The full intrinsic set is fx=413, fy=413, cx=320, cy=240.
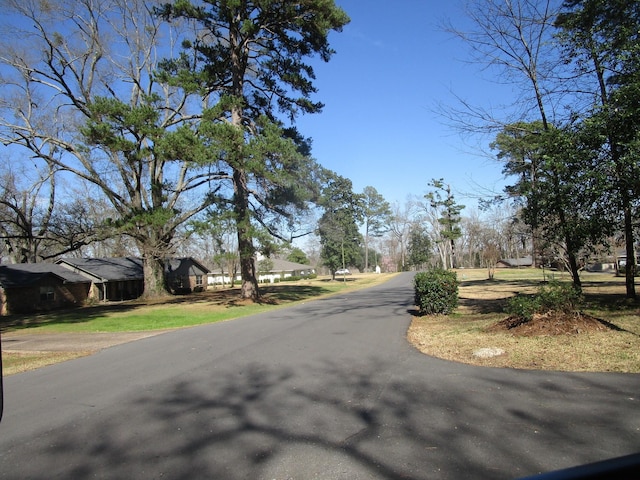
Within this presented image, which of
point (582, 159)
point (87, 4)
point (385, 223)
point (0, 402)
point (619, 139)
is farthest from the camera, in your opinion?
point (385, 223)

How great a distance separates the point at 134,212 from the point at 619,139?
69.1 ft

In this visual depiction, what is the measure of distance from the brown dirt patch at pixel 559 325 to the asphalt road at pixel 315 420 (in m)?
2.50

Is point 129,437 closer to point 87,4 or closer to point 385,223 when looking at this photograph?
point 87,4

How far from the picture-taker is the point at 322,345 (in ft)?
31.8

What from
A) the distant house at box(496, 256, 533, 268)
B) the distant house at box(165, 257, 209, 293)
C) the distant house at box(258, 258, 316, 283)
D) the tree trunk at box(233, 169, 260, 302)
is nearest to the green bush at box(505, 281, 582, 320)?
the tree trunk at box(233, 169, 260, 302)

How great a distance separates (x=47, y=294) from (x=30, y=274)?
1.88 metres

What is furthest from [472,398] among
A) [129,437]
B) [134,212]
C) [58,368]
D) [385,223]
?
[385,223]

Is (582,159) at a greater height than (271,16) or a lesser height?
lesser

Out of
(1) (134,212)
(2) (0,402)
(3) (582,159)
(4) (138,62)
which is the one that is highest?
(4) (138,62)

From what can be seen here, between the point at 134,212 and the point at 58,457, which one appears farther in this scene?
the point at 134,212

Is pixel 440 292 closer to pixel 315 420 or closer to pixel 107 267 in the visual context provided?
pixel 315 420

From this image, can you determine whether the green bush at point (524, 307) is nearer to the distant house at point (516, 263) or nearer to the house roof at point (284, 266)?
the house roof at point (284, 266)

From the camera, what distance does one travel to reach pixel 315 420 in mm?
4812

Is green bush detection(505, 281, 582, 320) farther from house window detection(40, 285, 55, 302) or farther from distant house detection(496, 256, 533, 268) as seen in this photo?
distant house detection(496, 256, 533, 268)
